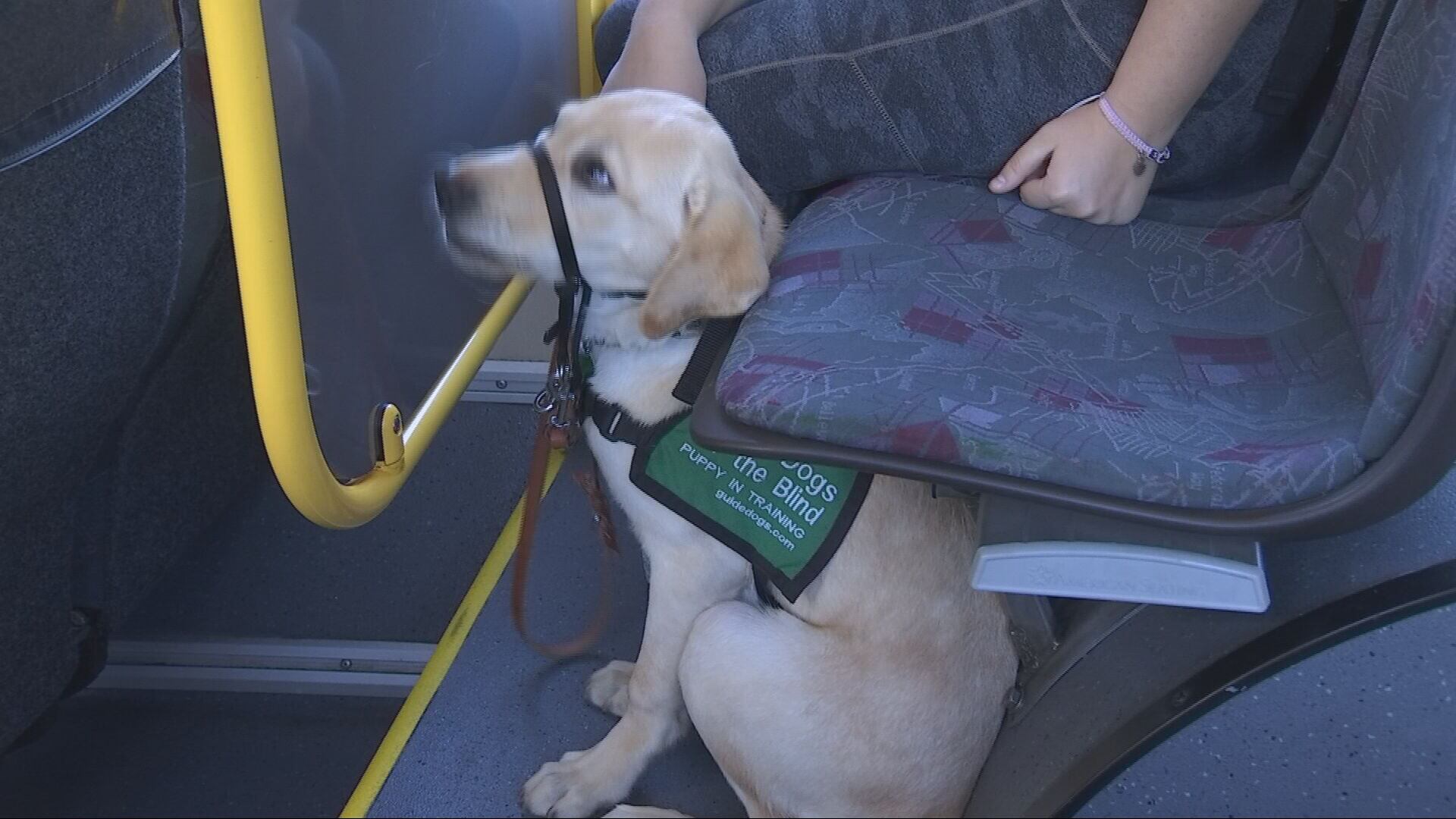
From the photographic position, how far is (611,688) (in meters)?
1.25

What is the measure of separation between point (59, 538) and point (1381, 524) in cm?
118

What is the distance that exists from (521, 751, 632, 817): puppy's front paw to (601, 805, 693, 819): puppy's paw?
0.08 feet

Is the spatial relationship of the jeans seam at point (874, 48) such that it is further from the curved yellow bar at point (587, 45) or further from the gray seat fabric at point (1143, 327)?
the curved yellow bar at point (587, 45)

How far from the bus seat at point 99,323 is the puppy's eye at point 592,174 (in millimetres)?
330

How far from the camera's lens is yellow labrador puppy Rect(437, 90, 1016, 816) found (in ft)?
3.27

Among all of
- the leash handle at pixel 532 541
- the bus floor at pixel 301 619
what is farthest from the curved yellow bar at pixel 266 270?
the bus floor at pixel 301 619

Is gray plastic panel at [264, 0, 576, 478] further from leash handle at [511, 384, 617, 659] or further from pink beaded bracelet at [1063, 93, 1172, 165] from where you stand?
pink beaded bracelet at [1063, 93, 1172, 165]

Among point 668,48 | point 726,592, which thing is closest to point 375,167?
point 668,48

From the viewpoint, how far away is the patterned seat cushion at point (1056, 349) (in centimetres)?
75

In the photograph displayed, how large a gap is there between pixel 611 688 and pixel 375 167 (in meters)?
0.64

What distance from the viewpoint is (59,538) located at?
42.5 inches

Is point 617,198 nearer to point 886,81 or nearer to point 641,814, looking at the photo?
point 886,81

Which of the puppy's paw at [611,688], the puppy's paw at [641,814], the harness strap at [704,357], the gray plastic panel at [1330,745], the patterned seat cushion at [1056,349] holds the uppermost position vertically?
the patterned seat cushion at [1056,349]

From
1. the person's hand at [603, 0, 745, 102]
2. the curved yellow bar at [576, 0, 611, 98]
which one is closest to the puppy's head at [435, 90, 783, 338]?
the person's hand at [603, 0, 745, 102]
